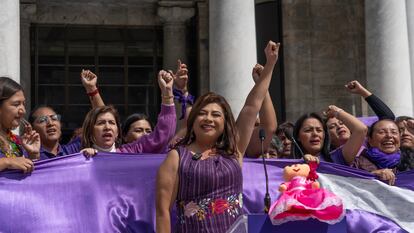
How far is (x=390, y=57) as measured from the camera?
50.1 feet

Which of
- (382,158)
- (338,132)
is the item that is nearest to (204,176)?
(382,158)

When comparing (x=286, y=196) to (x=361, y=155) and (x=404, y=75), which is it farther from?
(x=404, y=75)

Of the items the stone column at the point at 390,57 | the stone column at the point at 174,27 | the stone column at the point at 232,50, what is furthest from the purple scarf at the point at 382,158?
the stone column at the point at 174,27

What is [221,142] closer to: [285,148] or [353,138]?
[353,138]

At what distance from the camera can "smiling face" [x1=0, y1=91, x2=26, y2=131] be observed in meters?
6.38

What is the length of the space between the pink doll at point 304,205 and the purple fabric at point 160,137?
7.87 feet

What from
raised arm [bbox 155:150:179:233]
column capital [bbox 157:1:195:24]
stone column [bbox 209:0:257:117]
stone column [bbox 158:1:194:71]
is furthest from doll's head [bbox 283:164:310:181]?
column capital [bbox 157:1:195:24]

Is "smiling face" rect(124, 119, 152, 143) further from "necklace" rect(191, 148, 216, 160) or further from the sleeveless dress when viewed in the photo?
the sleeveless dress

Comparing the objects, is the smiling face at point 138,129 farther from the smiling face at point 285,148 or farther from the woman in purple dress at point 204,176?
the woman in purple dress at point 204,176

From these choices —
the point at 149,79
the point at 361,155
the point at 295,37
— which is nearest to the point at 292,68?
the point at 295,37

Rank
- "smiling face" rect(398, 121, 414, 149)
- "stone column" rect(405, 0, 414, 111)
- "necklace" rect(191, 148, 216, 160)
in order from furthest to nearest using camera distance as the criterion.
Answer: "stone column" rect(405, 0, 414, 111), "smiling face" rect(398, 121, 414, 149), "necklace" rect(191, 148, 216, 160)

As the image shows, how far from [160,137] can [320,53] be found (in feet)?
43.2

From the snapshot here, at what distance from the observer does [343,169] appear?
7.38 m

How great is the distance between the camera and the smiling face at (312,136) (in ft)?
25.5
